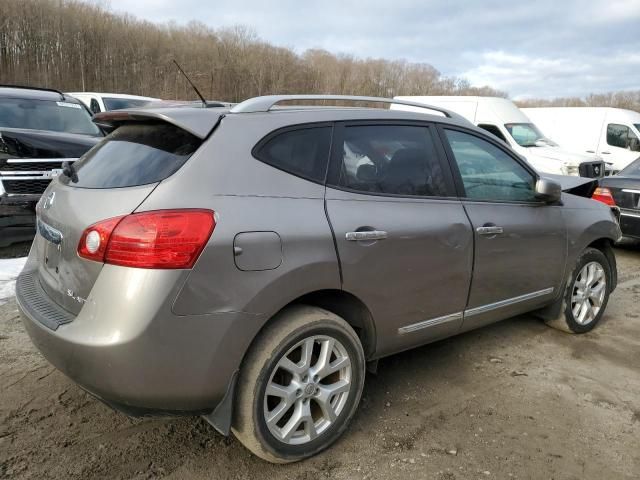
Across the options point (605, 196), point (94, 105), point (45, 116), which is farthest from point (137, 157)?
point (94, 105)

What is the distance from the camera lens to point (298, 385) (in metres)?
2.54

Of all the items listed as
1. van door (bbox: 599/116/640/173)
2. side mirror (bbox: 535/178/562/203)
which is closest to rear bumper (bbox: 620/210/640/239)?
side mirror (bbox: 535/178/562/203)

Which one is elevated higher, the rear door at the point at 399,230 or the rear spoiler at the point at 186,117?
the rear spoiler at the point at 186,117

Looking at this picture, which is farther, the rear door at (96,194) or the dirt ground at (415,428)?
the dirt ground at (415,428)

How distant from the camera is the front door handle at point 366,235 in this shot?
262cm

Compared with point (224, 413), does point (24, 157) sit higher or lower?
higher

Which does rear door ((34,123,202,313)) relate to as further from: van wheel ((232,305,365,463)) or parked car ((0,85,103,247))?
parked car ((0,85,103,247))

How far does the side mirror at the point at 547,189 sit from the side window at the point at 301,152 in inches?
69.8

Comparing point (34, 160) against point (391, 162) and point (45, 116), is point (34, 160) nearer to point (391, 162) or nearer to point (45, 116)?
point (45, 116)

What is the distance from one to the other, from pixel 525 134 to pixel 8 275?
11107 mm

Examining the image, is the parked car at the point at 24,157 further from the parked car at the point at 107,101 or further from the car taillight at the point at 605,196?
the car taillight at the point at 605,196

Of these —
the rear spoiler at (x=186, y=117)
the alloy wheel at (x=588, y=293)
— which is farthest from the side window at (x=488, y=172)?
the rear spoiler at (x=186, y=117)

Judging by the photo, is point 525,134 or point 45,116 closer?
point 45,116

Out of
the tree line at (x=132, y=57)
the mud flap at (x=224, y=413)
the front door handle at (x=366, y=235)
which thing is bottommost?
the mud flap at (x=224, y=413)
